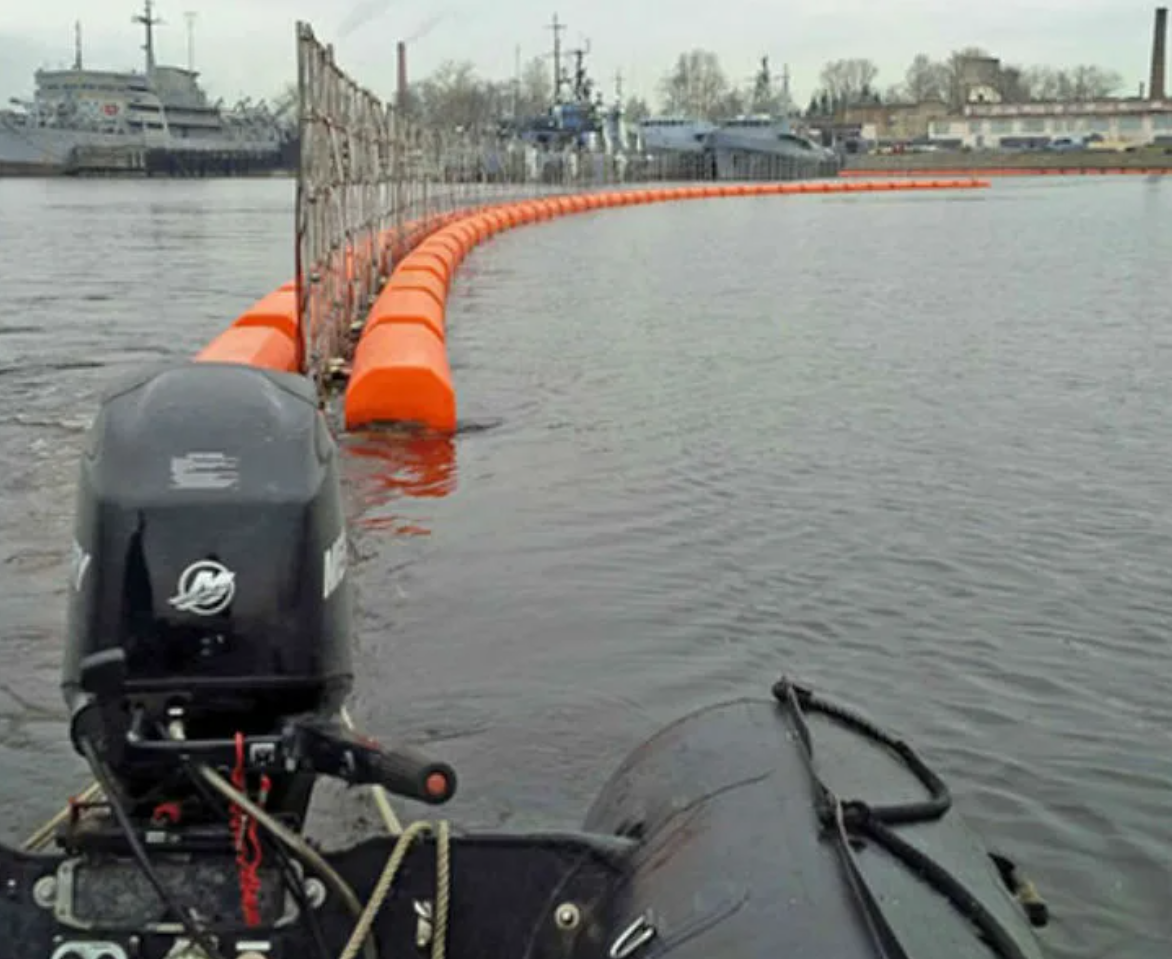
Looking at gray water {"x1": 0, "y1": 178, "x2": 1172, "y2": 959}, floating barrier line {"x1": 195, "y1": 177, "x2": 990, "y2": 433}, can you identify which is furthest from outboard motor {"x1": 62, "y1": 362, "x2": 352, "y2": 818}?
floating barrier line {"x1": 195, "y1": 177, "x2": 990, "y2": 433}

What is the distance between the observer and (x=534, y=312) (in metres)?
23.1

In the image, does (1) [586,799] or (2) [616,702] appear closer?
(1) [586,799]

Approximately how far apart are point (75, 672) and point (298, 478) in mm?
618

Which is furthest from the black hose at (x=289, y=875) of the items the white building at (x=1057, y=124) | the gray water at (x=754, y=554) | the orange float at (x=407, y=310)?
the white building at (x=1057, y=124)

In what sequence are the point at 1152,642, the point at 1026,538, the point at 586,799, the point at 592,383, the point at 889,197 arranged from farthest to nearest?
the point at 889,197 → the point at 592,383 → the point at 1026,538 → the point at 1152,642 → the point at 586,799

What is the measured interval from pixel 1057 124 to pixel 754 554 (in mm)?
170502

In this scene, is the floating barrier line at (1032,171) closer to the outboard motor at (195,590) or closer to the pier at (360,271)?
the pier at (360,271)

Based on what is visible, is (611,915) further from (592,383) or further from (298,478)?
(592,383)

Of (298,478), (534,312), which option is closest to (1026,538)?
(298,478)

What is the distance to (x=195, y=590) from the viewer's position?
11.7 feet

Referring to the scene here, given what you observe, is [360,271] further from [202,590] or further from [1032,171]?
[1032,171]

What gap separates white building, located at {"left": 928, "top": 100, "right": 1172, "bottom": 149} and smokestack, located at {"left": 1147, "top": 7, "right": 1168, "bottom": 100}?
373cm

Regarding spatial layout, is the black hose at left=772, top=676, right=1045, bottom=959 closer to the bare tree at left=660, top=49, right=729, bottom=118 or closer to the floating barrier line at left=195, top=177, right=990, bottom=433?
the floating barrier line at left=195, top=177, right=990, bottom=433

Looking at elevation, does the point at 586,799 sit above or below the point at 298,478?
below
